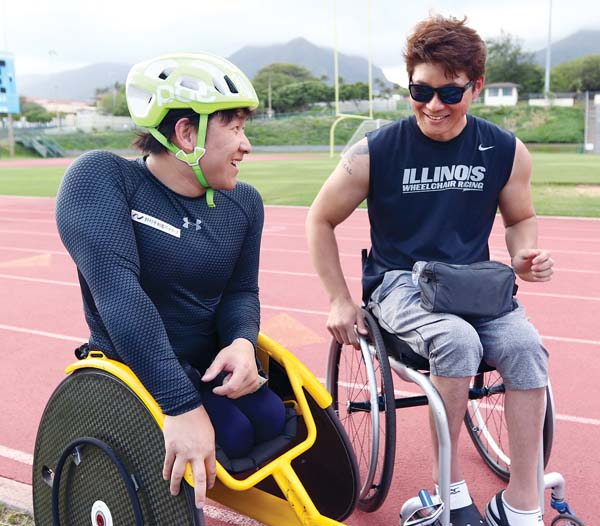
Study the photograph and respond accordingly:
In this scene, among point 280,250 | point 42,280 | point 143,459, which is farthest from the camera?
point 280,250

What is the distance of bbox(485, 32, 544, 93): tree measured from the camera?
236ft

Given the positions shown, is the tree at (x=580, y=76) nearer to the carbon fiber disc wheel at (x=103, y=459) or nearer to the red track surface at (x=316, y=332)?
the red track surface at (x=316, y=332)

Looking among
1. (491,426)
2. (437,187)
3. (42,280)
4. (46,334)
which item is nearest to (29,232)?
(42,280)

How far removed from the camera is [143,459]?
1598mm

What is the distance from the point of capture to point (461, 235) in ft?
7.63

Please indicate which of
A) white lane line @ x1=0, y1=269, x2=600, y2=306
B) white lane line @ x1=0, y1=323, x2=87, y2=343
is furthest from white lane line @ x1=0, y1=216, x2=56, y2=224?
white lane line @ x1=0, y1=323, x2=87, y2=343

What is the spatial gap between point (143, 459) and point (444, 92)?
4.74 ft

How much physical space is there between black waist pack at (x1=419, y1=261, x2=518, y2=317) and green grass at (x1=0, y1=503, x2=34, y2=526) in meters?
1.53

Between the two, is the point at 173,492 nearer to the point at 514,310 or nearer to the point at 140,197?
the point at 140,197

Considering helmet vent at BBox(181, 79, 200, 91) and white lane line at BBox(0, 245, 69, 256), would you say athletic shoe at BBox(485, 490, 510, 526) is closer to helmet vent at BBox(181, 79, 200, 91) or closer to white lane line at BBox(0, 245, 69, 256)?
helmet vent at BBox(181, 79, 200, 91)

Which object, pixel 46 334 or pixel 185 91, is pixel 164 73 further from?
pixel 46 334

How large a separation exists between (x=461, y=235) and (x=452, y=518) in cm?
92

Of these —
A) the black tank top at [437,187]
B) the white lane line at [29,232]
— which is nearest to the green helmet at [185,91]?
the black tank top at [437,187]

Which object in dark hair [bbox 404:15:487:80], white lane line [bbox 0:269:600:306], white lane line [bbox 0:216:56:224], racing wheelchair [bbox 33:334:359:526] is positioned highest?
dark hair [bbox 404:15:487:80]
